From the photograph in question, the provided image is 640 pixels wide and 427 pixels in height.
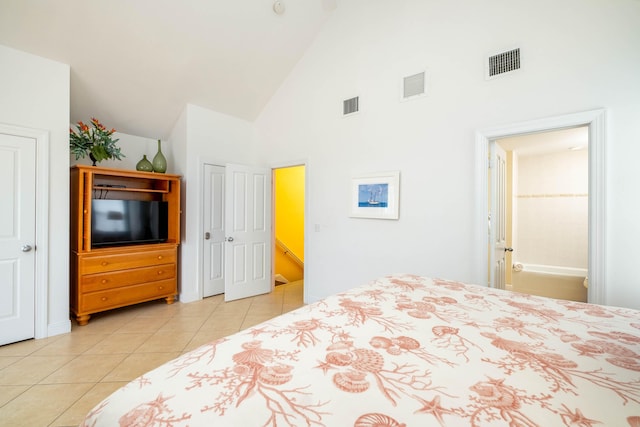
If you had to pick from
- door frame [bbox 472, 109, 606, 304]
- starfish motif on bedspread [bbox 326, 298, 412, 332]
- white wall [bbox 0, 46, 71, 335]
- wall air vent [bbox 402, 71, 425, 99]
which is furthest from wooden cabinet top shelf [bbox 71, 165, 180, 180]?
door frame [bbox 472, 109, 606, 304]

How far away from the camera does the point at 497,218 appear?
262cm

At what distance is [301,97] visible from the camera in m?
3.88

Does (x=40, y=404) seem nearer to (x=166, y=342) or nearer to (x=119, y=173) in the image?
(x=166, y=342)

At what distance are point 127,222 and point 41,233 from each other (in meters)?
0.81

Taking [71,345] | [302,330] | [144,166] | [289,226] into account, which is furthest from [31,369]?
[289,226]

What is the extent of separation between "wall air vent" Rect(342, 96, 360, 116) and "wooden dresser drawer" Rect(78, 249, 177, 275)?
2967mm

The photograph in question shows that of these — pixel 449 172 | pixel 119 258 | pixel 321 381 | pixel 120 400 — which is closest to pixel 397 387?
pixel 321 381

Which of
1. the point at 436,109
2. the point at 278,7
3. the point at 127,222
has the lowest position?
the point at 127,222

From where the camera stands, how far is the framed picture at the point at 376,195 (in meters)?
2.95

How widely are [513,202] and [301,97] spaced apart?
14.6 ft

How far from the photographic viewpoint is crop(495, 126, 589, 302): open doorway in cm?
454

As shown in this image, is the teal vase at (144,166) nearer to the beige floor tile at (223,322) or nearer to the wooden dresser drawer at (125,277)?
the wooden dresser drawer at (125,277)

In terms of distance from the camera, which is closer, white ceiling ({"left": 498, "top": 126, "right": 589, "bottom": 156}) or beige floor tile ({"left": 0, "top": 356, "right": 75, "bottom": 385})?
beige floor tile ({"left": 0, "top": 356, "right": 75, "bottom": 385})

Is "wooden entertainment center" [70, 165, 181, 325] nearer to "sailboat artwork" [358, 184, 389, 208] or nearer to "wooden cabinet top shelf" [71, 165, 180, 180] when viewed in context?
"wooden cabinet top shelf" [71, 165, 180, 180]
